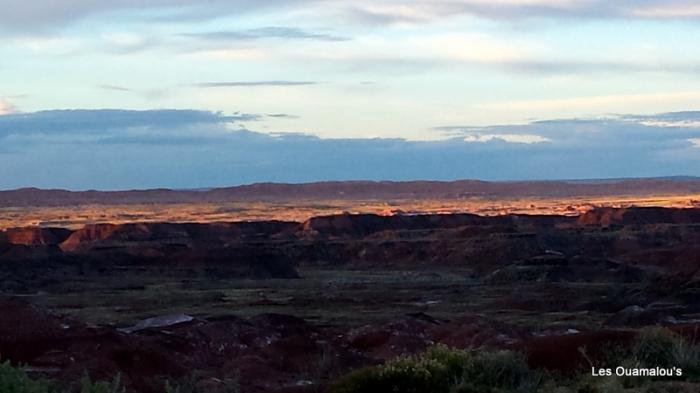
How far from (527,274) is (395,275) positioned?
1065cm

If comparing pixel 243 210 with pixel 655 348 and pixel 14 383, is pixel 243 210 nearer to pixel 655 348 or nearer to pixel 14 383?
pixel 655 348

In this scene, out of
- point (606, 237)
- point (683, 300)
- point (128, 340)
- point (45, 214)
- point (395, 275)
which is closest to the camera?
point (128, 340)

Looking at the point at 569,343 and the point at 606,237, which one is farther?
the point at 606,237

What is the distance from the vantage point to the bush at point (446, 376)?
14570 millimetres

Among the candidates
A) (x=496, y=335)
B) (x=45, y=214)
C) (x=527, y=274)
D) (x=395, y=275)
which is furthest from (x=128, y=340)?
(x=45, y=214)

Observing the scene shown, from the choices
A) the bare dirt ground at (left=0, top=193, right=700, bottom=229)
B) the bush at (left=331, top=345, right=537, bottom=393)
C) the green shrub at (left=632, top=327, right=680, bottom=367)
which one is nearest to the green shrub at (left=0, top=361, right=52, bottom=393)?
the bush at (left=331, top=345, right=537, bottom=393)

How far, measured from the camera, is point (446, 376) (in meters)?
14.9

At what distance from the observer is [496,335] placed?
2988 centimetres

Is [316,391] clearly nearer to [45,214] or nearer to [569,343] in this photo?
[569,343]

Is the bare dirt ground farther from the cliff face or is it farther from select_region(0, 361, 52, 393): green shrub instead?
select_region(0, 361, 52, 393): green shrub

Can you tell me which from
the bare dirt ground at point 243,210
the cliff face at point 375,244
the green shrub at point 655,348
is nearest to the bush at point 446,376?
the green shrub at point 655,348

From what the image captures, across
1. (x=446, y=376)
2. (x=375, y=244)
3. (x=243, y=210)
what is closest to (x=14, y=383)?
(x=446, y=376)

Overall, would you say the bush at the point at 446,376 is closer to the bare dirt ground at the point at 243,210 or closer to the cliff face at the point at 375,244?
the cliff face at the point at 375,244

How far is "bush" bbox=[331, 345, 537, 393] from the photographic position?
14.6 m
